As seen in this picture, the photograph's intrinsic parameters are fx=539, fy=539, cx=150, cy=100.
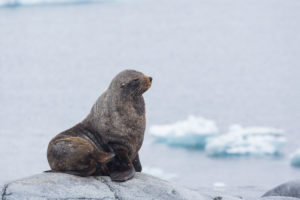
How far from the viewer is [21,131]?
11172 millimetres

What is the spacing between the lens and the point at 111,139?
4059 mm

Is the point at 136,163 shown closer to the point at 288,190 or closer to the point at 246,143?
the point at 288,190

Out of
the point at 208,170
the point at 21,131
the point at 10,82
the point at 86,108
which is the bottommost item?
the point at 208,170

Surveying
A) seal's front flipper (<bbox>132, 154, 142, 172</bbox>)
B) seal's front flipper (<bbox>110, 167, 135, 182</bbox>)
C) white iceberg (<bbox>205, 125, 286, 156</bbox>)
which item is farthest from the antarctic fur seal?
white iceberg (<bbox>205, 125, 286, 156</bbox>)

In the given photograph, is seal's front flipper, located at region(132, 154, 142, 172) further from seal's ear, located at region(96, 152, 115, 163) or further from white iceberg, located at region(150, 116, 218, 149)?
white iceberg, located at region(150, 116, 218, 149)

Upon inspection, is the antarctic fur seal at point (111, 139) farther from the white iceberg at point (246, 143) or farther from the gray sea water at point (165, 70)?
the white iceberg at point (246, 143)

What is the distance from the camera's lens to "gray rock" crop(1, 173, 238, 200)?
3.79 m

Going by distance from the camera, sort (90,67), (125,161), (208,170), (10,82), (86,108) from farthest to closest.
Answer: (90,67)
(10,82)
(86,108)
(208,170)
(125,161)

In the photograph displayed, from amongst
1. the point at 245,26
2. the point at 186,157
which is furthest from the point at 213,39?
the point at 186,157

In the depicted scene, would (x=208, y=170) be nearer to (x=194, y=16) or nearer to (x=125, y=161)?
(x=125, y=161)

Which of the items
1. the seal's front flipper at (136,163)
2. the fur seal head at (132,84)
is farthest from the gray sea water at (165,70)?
the fur seal head at (132,84)

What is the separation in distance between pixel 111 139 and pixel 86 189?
1.39 ft

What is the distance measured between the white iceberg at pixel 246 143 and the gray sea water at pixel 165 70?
175 mm

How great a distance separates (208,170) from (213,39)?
29.1ft
